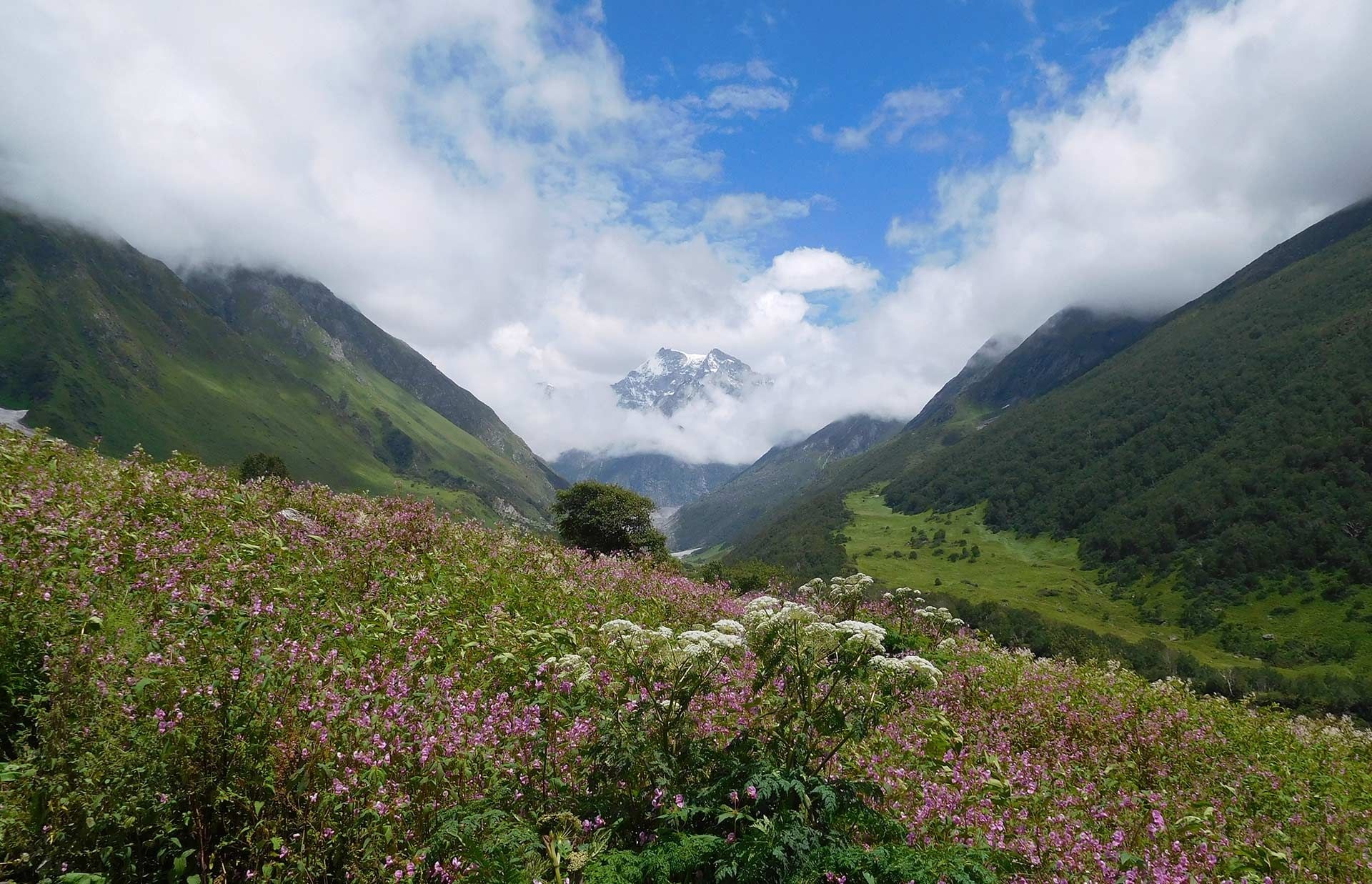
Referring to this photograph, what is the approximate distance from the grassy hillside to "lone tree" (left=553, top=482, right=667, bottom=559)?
40.6 m

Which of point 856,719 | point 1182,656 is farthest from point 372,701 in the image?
point 1182,656

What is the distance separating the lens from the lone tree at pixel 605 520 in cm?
5278

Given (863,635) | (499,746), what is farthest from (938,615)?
(499,746)

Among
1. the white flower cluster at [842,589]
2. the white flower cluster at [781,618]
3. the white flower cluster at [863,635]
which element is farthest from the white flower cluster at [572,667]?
the white flower cluster at [842,589]

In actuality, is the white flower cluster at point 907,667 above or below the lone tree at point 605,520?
below

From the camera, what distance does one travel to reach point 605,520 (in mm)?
53156

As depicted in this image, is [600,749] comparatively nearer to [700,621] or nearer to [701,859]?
[701,859]

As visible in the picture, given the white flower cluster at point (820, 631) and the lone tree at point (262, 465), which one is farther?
the lone tree at point (262, 465)

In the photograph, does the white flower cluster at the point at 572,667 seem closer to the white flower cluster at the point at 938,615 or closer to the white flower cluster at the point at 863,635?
the white flower cluster at the point at 863,635

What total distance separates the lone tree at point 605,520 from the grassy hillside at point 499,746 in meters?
40.6

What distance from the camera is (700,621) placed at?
14.1m

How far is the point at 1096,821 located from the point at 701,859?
17.3 feet

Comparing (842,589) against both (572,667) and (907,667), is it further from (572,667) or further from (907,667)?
(572,667)

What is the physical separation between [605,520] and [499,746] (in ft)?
155
